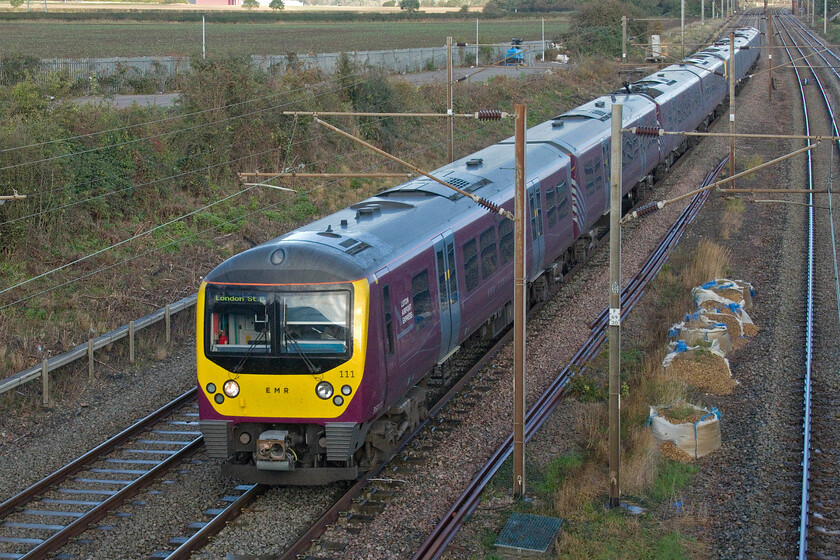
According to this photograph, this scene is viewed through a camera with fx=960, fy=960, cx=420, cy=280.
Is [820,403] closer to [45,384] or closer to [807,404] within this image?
[807,404]

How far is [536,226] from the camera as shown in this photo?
672 inches

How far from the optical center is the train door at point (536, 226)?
660 inches

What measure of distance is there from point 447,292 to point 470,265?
107 centimetres

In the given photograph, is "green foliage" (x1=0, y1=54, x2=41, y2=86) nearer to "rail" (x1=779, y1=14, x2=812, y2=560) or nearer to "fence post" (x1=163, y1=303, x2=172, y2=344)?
"fence post" (x1=163, y1=303, x2=172, y2=344)

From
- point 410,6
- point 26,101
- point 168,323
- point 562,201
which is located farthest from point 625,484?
point 410,6

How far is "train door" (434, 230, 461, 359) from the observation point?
1302 centimetres

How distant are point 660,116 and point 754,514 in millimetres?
18544

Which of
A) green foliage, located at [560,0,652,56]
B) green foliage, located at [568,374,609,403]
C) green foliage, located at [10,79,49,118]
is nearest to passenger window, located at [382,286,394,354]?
green foliage, located at [568,374,609,403]

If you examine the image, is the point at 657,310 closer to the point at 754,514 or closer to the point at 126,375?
the point at 754,514

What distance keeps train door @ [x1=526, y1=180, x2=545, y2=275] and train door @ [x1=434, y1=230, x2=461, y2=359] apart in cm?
351

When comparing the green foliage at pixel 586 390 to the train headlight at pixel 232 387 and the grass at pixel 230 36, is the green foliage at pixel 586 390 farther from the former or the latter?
the grass at pixel 230 36

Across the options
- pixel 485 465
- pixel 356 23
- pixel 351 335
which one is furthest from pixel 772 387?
pixel 356 23

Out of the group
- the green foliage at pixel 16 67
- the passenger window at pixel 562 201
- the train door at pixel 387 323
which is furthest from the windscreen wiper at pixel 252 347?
the green foliage at pixel 16 67

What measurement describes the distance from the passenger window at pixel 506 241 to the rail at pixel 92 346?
633cm
